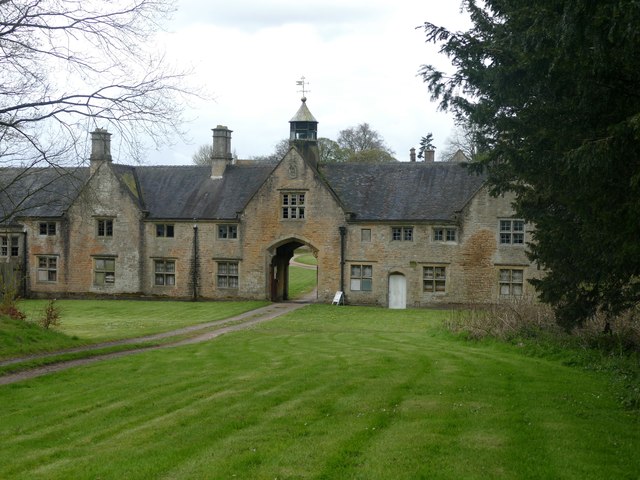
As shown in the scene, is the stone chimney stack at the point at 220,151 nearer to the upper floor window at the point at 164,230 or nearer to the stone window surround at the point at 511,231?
the upper floor window at the point at 164,230

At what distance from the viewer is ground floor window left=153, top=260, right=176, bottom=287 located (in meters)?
44.9

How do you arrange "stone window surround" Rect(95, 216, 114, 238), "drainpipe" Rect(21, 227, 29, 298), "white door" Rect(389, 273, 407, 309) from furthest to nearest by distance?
1. "drainpipe" Rect(21, 227, 29, 298)
2. "stone window surround" Rect(95, 216, 114, 238)
3. "white door" Rect(389, 273, 407, 309)

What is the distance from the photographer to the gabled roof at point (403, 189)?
41750 mm

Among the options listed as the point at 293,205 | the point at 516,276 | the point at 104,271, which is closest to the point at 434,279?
the point at 516,276

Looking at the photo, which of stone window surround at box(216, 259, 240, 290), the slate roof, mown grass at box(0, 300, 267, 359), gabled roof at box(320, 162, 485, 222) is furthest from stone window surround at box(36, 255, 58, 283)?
gabled roof at box(320, 162, 485, 222)

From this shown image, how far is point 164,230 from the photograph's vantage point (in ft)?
148

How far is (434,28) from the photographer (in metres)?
15.1

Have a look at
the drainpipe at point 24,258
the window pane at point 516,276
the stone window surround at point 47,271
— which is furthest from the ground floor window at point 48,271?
the window pane at point 516,276

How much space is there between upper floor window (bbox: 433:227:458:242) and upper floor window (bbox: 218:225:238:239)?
12.2 metres

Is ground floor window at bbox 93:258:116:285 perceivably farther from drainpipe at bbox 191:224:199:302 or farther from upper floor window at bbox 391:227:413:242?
upper floor window at bbox 391:227:413:242

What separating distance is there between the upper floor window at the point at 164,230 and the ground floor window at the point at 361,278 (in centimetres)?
1193

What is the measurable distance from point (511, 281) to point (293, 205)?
1358 centimetres

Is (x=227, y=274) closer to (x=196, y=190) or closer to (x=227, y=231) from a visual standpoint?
(x=227, y=231)

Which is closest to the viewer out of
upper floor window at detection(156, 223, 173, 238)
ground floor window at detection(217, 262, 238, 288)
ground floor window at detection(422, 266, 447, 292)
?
ground floor window at detection(422, 266, 447, 292)
